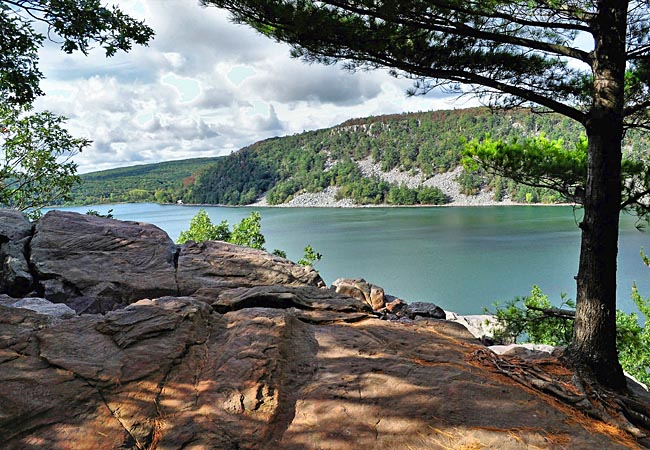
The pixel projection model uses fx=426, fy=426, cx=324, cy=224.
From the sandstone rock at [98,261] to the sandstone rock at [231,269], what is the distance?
19 cm

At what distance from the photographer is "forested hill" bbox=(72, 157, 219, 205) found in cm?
6950

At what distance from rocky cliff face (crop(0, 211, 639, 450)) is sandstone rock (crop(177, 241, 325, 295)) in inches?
41.7

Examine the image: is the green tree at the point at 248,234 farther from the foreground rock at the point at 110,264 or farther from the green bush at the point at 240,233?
the foreground rock at the point at 110,264

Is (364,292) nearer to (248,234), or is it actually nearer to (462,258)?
(248,234)

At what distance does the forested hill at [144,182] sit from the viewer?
69.5 m

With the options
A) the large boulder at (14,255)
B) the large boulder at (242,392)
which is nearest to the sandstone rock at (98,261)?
the large boulder at (14,255)

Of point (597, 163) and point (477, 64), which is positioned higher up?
point (477, 64)

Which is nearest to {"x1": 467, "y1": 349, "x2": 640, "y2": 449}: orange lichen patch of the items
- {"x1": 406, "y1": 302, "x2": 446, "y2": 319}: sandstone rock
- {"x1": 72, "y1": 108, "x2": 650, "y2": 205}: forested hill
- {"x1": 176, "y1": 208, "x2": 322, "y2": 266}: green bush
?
{"x1": 406, "y1": 302, "x2": 446, "y2": 319}: sandstone rock

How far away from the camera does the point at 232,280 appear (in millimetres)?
5203

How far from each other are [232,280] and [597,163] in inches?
162

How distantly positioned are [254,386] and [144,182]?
10477 cm

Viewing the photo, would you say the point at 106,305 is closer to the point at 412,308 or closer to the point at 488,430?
the point at 488,430

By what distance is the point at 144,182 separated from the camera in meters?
98.2

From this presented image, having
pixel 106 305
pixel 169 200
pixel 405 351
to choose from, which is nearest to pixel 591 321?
pixel 405 351
